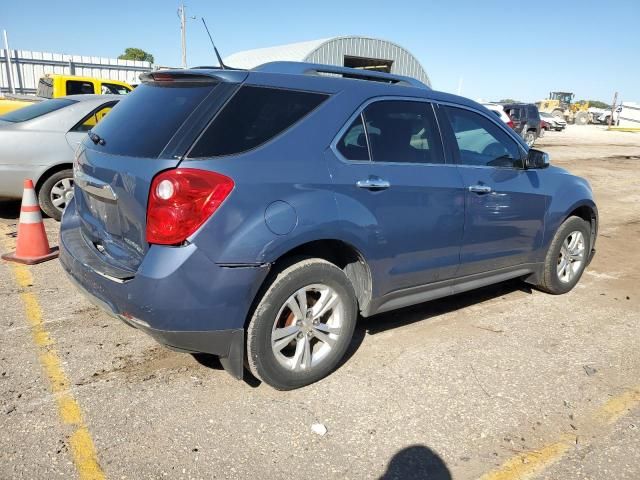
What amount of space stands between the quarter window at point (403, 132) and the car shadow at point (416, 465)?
1669 mm

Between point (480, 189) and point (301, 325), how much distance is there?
170 centimetres

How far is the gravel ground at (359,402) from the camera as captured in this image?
8.23 feet

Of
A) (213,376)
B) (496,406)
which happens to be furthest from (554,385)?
(213,376)

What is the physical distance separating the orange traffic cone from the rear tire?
124cm

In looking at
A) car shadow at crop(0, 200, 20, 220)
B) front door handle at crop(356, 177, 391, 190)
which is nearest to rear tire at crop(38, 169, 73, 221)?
car shadow at crop(0, 200, 20, 220)

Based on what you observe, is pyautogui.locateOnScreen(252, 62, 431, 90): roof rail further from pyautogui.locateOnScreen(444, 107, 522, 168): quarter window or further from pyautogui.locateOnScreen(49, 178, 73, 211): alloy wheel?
pyautogui.locateOnScreen(49, 178, 73, 211): alloy wheel

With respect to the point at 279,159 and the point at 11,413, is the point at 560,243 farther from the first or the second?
the point at 11,413

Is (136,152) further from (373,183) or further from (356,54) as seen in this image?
(356,54)

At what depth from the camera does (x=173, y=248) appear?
2.56m

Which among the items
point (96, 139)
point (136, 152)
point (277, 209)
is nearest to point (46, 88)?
point (96, 139)

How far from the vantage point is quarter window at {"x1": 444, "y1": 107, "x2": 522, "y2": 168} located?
3.83 m

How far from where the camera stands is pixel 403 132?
3475 millimetres

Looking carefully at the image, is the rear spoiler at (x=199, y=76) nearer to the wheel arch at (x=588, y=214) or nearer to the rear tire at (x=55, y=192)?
the wheel arch at (x=588, y=214)

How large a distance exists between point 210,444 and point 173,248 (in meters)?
0.98
